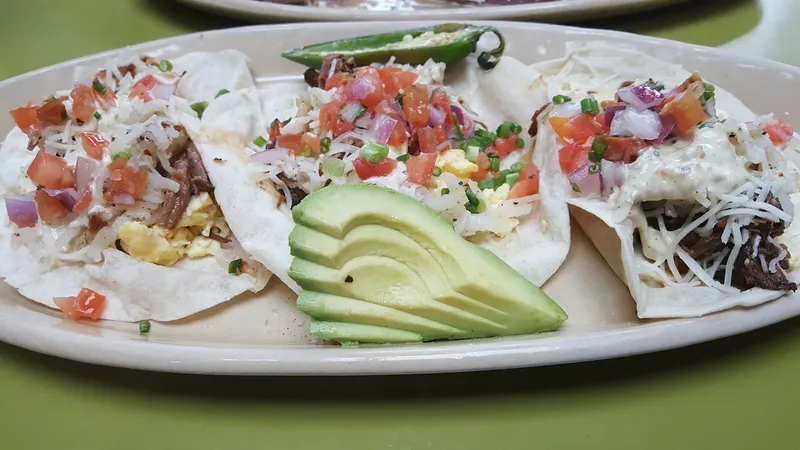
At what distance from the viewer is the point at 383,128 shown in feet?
8.22

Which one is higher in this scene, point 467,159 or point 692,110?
point 692,110

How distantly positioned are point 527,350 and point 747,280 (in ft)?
2.80

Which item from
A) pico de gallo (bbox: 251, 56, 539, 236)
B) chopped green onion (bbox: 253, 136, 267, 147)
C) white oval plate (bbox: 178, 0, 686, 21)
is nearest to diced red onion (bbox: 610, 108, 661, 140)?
pico de gallo (bbox: 251, 56, 539, 236)

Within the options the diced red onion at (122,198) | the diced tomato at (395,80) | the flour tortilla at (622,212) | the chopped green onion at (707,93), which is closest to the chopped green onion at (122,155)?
the diced red onion at (122,198)

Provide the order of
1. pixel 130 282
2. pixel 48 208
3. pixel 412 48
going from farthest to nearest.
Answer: pixel 412 48, pixel 48 208, pixel 130 282

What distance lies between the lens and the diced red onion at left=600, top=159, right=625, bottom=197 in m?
2.27

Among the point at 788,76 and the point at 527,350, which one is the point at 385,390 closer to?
the point at 527,350

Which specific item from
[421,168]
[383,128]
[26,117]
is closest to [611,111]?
[421,168]

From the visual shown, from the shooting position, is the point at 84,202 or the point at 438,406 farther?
the point at 84,202

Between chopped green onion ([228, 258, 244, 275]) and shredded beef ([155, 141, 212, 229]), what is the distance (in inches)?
11.6

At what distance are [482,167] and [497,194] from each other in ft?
0.44

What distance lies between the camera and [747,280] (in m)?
2.07

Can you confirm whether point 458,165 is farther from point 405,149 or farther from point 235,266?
point 235,266

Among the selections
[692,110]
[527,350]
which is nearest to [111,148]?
[527,350]
